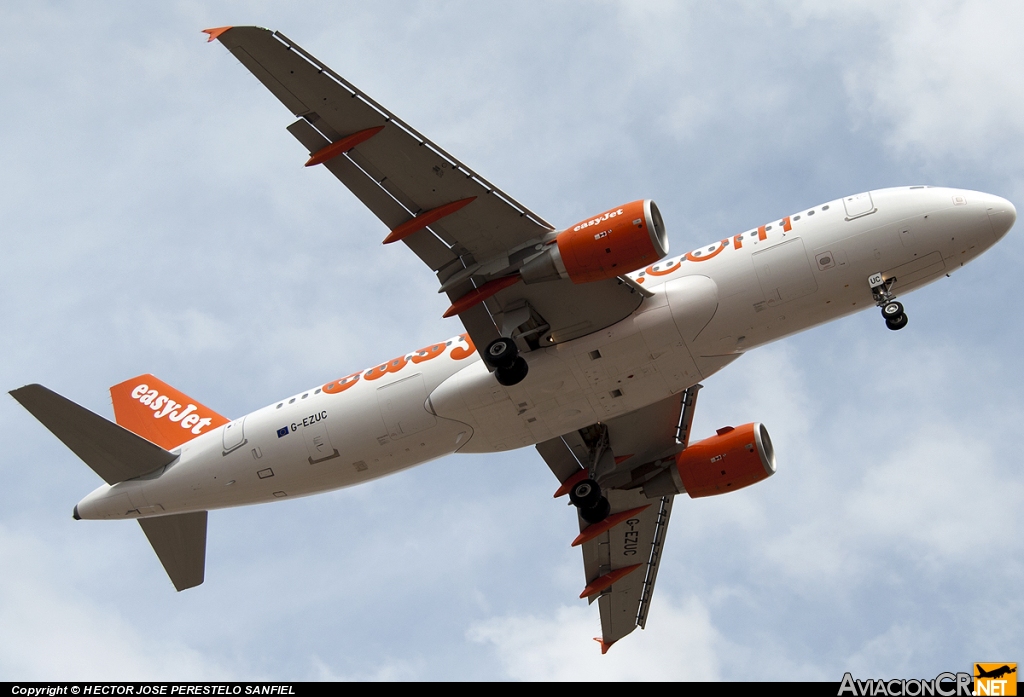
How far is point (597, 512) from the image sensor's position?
114 feet

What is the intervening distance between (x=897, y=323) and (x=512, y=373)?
11.2 meters

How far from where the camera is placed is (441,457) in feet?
106

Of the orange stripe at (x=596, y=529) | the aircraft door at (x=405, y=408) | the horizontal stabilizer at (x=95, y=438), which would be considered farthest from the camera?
the orange stripe at (x=596, y=529)

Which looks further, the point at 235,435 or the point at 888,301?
the point at 235,435

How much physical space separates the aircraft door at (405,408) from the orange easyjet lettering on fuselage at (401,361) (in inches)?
27.5

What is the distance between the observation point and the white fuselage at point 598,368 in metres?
28.1

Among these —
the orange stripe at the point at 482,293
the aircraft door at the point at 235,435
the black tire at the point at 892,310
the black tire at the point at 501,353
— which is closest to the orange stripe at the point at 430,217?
the orange stripe at the point at 482,293

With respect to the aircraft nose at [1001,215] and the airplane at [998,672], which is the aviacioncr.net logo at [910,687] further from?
the aircraft nose at [1001,215]

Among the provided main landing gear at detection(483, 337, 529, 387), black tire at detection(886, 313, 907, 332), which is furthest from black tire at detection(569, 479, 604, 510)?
black tire at detection(886, 313, 907, 332)

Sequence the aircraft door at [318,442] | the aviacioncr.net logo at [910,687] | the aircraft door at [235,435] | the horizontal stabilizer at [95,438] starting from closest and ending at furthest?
the aviacioncr.net logo at [910,687] < the horizontal stabilizer at [95,438] < the aircraft door at [318,442] < the aircraft door at [235,435]

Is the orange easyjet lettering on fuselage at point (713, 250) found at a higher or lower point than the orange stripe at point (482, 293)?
lower

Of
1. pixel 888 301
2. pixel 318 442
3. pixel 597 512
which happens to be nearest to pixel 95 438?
pixel 318 442

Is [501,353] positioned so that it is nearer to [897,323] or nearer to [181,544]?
[897,323]

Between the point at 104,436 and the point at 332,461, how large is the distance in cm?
767
